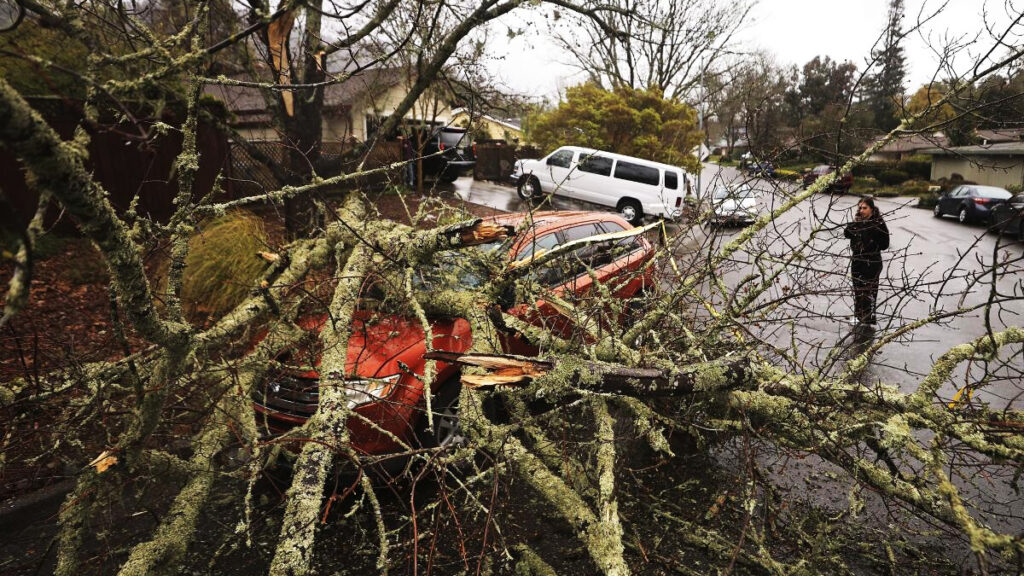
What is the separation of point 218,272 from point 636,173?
490 inches

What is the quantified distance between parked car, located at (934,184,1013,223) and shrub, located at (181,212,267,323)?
69.8 feet

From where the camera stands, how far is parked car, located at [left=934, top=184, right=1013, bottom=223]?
18250 mm

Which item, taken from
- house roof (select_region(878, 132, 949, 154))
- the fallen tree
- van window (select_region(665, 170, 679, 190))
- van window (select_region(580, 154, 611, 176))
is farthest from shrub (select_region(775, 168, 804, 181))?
van window (select_region(580, 154, 611, 176))

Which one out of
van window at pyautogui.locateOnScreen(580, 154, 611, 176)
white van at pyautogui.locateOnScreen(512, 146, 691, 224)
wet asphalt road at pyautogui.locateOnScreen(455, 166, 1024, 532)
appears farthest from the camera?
van window at pyautogui.locateOnScreen(580, 154, 611, 176)

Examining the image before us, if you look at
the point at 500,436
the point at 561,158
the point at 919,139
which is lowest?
the point at 500,436

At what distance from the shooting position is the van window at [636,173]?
A: 1595cm

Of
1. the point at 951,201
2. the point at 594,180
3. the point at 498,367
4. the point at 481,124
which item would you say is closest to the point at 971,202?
the point at 951,201

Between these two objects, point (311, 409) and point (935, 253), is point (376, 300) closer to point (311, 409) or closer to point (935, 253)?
point (311, 409)

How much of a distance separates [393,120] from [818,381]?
17.4 feet

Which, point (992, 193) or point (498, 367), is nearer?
→ point (498, 367)

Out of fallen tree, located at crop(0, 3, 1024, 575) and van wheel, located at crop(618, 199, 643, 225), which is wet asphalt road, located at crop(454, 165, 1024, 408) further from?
van wheel, located at crop(618, 199, 643, 225)

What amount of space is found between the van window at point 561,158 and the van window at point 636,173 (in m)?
1.44

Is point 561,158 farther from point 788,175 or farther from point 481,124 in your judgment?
point 788,175

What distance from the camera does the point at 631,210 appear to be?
1617 cm
